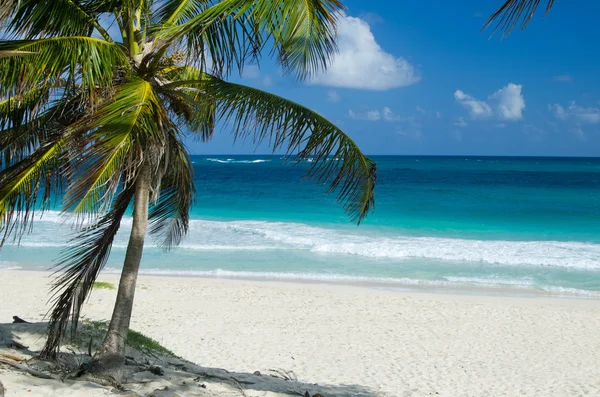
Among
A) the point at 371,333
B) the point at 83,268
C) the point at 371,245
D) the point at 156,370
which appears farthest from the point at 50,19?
the point at 371,245

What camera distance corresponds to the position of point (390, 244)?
2048cm

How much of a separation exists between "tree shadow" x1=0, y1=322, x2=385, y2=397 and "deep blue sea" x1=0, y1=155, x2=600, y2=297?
1.84 metres

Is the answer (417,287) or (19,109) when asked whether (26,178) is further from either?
(417,287)

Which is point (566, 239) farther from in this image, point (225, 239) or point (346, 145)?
point (346, 145)

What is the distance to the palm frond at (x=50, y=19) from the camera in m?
4.39

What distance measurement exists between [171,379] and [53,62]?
3.01 meters

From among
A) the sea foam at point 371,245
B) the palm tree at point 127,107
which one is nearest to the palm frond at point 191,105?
the palm tree at point 127,107

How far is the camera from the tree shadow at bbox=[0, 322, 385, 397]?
5.14m

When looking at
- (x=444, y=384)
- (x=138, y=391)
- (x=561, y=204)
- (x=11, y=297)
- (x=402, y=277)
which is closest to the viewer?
(x=138, y=391)

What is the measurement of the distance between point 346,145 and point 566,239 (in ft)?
71.0

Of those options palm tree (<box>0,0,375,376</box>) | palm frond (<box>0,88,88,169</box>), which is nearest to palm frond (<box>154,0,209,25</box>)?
palm tree (<box>0,0,375,376</box>)

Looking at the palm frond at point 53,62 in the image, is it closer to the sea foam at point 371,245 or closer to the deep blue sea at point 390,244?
the deep blue sea at point 390,244

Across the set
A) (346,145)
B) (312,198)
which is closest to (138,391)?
(346,145)

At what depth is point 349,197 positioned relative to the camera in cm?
507
